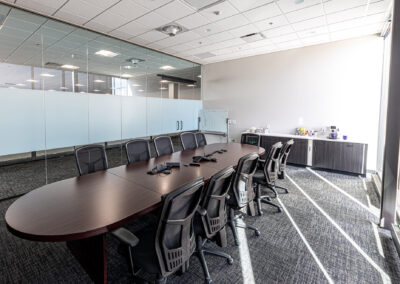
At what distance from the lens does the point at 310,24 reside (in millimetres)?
4242

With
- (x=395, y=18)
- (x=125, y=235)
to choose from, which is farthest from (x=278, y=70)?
(x=125, y=235)

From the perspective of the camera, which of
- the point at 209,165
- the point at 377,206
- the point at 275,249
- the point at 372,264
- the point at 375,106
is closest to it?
the point at 372,264

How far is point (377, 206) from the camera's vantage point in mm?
3426

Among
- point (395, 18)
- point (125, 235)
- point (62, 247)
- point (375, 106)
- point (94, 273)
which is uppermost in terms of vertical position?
point (395, 18)

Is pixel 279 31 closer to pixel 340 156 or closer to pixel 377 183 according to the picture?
pixel 340 156

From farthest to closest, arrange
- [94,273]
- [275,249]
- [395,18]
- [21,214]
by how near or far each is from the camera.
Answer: [395,18] < [275,249] < [94,273] < [21,214]

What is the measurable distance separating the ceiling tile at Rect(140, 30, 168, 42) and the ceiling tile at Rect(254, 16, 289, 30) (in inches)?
85.0

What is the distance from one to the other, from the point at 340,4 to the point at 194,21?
8.41 feet

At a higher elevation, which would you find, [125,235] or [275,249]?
[125,235]

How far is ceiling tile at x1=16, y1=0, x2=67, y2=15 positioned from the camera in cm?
342

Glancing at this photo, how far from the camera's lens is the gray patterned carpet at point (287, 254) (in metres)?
1.93

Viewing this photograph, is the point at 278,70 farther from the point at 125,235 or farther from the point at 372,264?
the point at 125,235

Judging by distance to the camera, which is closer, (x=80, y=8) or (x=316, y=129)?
(x=80, y=8)

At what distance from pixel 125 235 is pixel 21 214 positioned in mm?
832
